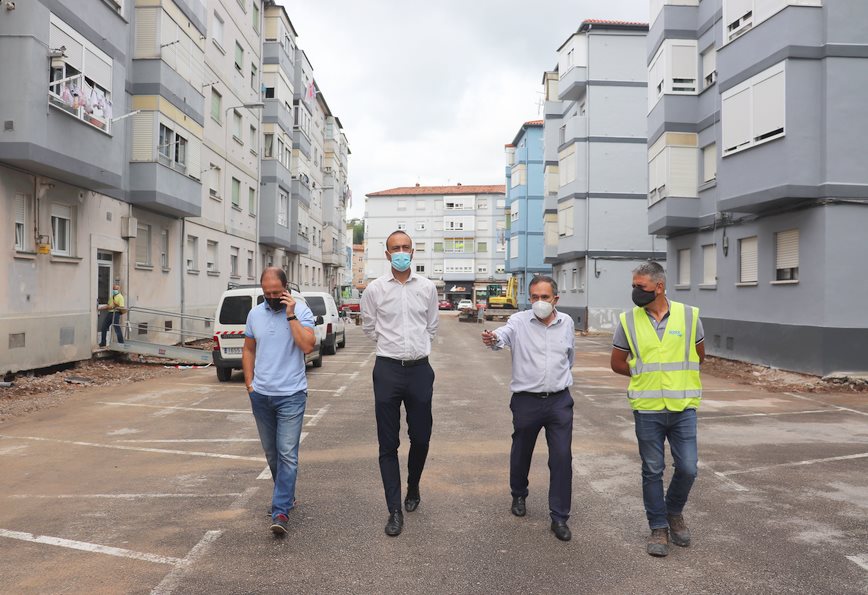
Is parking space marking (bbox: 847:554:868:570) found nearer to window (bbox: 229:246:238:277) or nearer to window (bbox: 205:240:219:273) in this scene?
window (bbox: 205:240:219:273)

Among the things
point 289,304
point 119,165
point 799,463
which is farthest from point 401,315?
point 119,165

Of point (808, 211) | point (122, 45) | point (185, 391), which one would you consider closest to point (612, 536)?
point (185, 391)

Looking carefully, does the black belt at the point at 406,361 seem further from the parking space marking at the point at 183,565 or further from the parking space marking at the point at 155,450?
the parking space marking at the point at 155,450

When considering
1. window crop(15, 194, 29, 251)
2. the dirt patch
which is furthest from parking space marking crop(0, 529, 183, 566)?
window crop(15, 194, 29, 251)

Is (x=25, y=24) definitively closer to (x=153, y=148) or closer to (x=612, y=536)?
(x=153, y=148)

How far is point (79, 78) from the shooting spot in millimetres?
14805

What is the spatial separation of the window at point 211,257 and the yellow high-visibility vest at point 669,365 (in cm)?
2338

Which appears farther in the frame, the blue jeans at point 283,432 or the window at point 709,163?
the window at point 709,163

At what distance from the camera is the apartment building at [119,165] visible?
1350cm

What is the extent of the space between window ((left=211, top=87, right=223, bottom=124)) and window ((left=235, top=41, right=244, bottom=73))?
9.91ft

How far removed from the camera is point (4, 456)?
24.8 feet

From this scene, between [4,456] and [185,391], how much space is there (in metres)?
5.43

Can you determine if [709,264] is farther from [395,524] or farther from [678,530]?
[395,524]

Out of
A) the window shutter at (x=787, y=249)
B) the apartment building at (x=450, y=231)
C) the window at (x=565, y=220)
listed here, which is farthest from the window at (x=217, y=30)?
the apartment building at (x=450, y=231)
